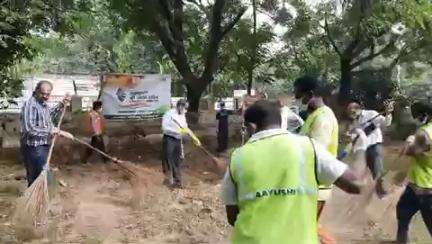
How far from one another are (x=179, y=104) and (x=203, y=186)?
146cm

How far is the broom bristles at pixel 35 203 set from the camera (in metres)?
7.32

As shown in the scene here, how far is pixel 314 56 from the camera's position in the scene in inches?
1032

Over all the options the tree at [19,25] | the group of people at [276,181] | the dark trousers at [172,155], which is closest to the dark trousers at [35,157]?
the dark trousers at [172,155]

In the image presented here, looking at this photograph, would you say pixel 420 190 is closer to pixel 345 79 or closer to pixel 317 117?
pixel 317 117

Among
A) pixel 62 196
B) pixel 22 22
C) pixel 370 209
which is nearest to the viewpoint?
pixel 370 209

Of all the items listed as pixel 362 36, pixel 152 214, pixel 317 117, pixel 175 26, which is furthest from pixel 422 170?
pixel 362 36

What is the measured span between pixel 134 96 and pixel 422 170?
10.1 meters

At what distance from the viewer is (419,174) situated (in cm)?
652

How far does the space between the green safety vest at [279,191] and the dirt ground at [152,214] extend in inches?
167

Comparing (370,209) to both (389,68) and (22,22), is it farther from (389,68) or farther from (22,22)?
(389,68)

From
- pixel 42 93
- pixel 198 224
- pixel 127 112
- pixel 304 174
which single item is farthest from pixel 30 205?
pixel 127 112

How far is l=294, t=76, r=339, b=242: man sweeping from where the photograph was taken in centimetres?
493

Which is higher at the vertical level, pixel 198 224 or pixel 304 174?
pixel 304 174

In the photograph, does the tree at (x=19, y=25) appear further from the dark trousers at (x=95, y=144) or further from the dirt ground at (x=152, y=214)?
the dirt ground at (x=152, y=214)
